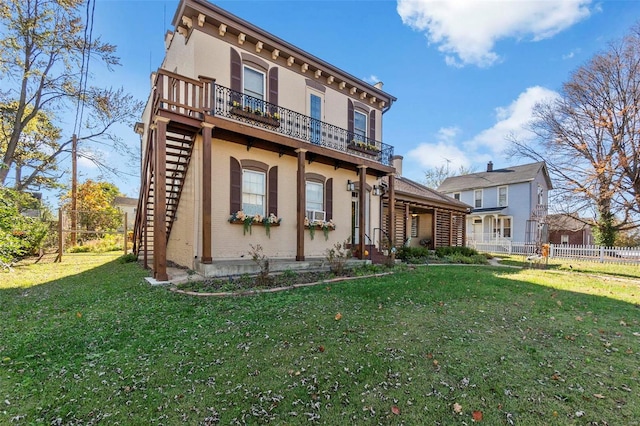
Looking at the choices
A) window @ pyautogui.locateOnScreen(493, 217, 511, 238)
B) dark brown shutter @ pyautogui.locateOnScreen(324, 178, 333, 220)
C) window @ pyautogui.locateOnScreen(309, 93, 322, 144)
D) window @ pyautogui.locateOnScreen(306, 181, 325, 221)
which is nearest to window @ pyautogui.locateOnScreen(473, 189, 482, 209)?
window @ pyautogui.locateOnScreen(493, 217, 511, 238)

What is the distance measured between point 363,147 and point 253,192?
518cm

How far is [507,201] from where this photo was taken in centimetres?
2530

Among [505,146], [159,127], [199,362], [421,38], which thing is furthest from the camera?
[505,146]

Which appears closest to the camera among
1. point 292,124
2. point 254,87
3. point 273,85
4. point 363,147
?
point 254,87

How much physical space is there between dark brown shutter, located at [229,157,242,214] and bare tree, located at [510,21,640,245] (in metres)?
20.9

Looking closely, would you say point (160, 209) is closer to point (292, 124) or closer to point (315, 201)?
point (292, 124)

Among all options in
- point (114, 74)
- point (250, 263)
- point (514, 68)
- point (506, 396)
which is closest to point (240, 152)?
point (250, 263)

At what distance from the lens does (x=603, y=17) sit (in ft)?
38.1

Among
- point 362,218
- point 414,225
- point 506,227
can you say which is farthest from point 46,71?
point 506,227

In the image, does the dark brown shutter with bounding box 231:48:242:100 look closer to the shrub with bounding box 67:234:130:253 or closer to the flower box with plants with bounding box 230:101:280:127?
the flower box with plants with bounding box 230:101:280:127

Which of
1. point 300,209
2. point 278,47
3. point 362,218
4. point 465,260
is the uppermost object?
point 278,47

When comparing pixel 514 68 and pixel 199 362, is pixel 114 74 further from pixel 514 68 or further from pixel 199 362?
pixel 514 68

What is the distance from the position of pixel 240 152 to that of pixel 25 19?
542 inches

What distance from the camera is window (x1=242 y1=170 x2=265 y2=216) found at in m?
8.99
